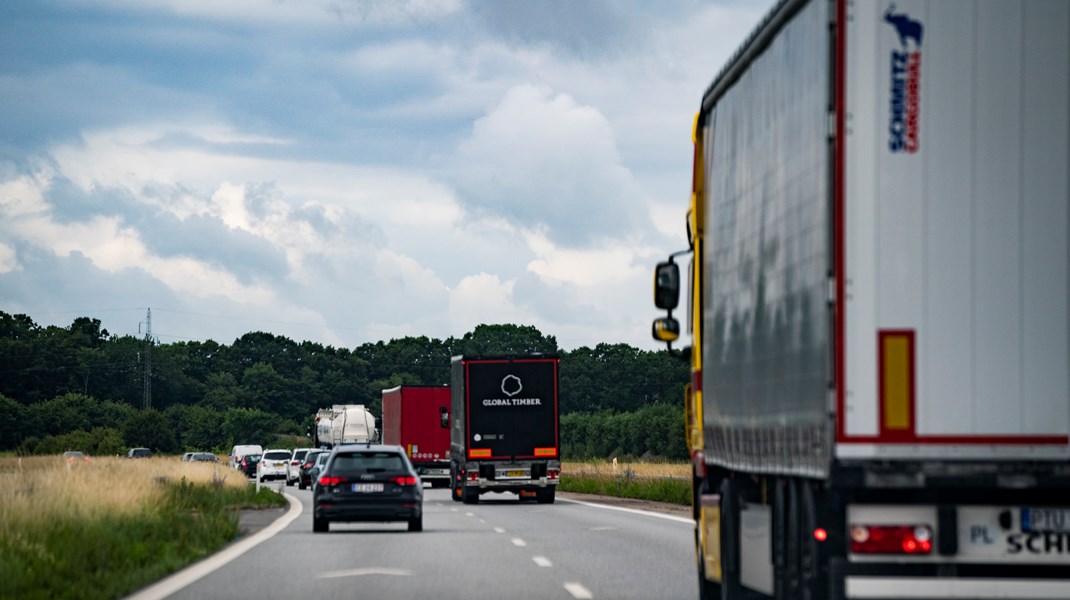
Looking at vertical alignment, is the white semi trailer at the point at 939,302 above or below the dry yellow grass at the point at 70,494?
above

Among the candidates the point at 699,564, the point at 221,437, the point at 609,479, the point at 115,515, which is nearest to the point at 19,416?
the point at 221,437

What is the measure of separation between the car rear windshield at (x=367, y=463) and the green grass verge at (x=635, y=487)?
1174 cm

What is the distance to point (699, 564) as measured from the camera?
1412cm

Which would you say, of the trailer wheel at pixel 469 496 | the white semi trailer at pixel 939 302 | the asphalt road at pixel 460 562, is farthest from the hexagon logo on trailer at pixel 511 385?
the white semi trailer at pixel 939 302

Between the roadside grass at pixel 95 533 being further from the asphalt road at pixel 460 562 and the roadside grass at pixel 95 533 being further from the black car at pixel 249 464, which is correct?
the black car at pixel 249 464

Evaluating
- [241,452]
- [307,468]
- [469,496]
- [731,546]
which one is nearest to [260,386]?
[241,452]

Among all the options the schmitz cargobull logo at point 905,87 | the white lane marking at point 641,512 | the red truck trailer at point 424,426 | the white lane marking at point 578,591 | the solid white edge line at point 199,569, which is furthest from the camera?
the red truck trailer at point 424,426

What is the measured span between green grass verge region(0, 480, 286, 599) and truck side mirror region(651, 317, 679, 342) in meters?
5.12

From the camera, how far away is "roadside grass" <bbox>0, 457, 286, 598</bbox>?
1556 cm

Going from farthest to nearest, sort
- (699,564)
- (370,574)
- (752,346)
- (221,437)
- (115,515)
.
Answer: (221,437) → (115,515) → (370,574) → (699,564) → (752,346)

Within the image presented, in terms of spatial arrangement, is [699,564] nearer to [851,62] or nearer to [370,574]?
[370,574]

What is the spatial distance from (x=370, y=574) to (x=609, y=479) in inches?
1425

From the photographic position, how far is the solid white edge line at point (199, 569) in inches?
609

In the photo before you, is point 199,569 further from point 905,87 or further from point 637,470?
point 637,470
